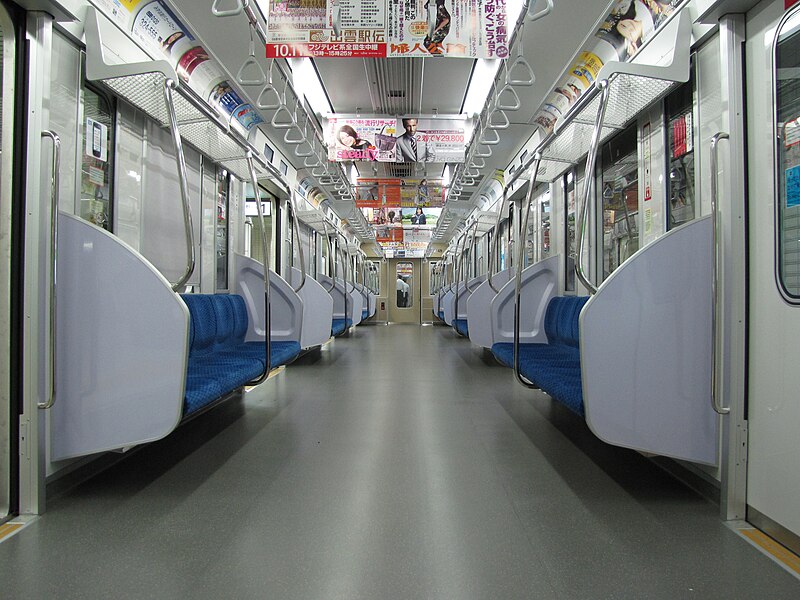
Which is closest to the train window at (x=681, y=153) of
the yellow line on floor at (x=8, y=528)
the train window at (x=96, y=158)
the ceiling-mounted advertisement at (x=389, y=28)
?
the ceiling-mounted advertisement at (x=389, y=28)

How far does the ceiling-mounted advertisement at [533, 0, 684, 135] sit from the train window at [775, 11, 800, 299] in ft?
3.33

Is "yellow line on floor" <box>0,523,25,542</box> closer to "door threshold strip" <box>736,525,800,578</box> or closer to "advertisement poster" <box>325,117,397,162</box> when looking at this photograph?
"door threshold strip" <box>736,525,800,578</box>

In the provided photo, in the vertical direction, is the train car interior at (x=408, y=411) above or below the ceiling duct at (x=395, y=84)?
below

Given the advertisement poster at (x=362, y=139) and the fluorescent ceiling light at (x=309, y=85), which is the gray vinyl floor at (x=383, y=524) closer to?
the fluorescent ceiling light at (x=309, y=85)

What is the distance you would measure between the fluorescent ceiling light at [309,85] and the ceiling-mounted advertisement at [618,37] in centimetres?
262

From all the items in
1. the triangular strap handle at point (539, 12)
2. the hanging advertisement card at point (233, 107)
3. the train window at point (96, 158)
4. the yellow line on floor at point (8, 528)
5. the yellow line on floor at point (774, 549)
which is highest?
the hanging advertisement card at point (233, 107)

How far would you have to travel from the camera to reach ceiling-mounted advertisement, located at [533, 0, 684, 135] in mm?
2867

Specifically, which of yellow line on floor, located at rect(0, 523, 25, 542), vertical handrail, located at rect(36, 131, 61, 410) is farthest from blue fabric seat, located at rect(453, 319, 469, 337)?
yellow line on floor, located at rect(0, 523, 25, 542)

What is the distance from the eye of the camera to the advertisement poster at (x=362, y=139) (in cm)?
603

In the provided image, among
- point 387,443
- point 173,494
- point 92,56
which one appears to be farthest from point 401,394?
point 92,56

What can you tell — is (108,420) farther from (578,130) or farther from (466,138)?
(466,138)

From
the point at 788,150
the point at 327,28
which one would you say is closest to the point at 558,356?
the point at 788,150

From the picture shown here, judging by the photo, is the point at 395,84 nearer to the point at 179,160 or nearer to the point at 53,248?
the point at 179,160

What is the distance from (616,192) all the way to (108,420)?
3495mm
